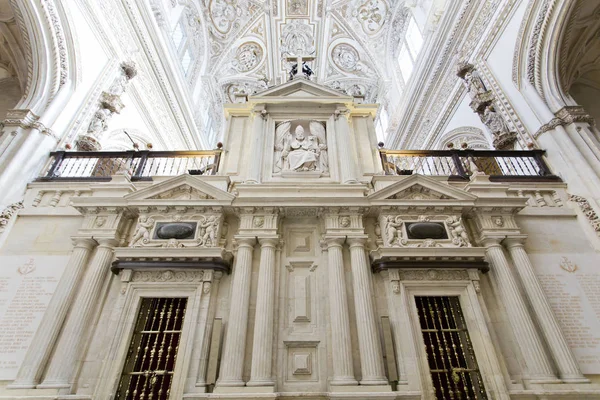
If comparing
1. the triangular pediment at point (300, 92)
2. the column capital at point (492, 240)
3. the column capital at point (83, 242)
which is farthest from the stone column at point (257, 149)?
the column capital at point (492, 240)

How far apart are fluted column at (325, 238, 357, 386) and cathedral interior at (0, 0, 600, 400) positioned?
0.03 metres

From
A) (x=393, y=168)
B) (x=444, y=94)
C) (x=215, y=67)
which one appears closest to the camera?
(x=393, y=168)

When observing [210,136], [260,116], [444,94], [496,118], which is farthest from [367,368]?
[210,136]

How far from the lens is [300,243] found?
647 centimetres

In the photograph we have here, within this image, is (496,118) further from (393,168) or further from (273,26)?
(273,26)

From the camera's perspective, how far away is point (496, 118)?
9.84 meters

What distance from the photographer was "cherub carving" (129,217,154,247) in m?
6.13

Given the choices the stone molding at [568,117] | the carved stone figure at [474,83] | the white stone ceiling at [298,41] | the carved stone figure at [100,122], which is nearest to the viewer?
the stone molding at [568,117]

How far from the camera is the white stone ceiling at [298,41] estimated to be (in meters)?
18.7

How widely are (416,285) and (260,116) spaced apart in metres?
5.38

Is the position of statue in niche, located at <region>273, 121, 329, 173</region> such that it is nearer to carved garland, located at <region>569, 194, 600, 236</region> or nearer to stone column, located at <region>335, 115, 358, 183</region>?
stone column, located at <region>335, 115, 358, 183</region>

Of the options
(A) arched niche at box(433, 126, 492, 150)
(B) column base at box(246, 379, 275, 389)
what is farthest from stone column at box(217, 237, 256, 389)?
(A) arched niche at box(433, 126, 492, 150)

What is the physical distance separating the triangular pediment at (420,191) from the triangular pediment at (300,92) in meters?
2.92

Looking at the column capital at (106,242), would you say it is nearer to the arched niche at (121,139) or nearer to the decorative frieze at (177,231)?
the decorative frieze at (177,231)
